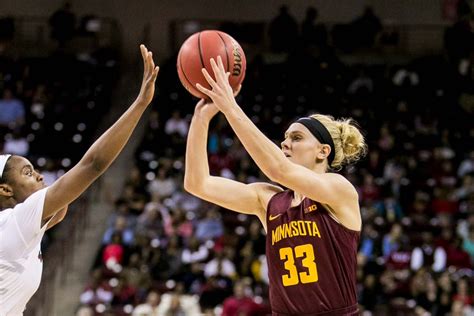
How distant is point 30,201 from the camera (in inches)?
142

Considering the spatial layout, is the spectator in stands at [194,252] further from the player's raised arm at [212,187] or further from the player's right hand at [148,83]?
the player's right hand at [148,83]

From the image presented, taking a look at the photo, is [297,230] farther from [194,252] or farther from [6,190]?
[194,252]

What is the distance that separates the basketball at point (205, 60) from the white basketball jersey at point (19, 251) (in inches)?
48.6

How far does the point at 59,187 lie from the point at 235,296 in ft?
25.9

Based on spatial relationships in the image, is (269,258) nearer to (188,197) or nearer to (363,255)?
(363,255)

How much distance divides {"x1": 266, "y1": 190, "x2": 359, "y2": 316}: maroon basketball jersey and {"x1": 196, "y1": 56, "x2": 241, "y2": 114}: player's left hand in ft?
2.25

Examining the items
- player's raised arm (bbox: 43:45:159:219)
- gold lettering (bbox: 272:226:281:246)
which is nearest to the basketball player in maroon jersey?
gold lettering (bbox: 272:226:281:246)

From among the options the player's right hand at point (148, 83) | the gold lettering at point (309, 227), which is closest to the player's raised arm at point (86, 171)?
the player's right hand at point (148, 83)

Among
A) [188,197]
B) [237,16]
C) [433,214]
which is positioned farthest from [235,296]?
[237,16]

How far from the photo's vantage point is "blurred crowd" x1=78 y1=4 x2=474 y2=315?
11.5 metres

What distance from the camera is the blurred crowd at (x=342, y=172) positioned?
1146 centimetres

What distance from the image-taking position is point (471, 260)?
12.5 metres

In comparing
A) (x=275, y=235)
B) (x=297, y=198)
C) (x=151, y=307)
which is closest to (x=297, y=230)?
(x=275, y=235)

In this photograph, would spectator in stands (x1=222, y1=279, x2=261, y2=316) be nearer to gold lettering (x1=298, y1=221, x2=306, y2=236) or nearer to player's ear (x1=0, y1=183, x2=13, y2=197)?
gold lettering (x1=298, y1=221, x2=306, y2=236)
